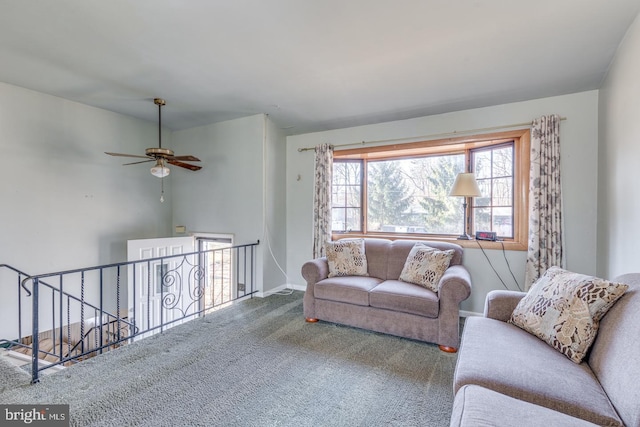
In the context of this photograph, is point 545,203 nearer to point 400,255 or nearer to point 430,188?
point 430,188

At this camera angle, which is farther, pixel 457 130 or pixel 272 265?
pixel 272 265

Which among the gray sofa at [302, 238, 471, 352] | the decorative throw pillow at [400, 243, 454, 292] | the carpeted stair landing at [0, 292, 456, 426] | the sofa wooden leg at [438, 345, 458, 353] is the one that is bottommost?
the carpeted stair landing at [0, 292, 456, 426]

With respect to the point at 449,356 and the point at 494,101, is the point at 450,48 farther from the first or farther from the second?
the point at 449,356

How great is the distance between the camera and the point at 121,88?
3.14 meters

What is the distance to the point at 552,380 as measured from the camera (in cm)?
130

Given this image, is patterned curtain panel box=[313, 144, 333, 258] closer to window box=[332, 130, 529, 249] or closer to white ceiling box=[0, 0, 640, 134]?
window box=[332, 130, 529, 249]

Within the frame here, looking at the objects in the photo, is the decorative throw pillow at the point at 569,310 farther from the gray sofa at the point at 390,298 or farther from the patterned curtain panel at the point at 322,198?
the patterned curtain panel at the point at 322,198

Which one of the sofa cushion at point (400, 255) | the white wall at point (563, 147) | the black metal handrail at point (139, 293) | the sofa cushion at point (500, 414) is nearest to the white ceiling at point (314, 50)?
the white wall at point (563, 147)

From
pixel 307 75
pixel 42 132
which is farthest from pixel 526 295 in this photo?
pixel 42 132

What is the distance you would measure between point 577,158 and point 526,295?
79.2 inches

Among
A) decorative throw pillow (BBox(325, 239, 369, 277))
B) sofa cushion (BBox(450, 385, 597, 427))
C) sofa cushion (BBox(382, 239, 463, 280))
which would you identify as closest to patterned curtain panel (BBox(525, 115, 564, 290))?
sofa cushion (BBox(382, 239, 463, 280))

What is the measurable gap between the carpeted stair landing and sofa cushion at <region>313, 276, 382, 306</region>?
35 cm

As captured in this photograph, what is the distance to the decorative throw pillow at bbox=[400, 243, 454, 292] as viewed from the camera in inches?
114

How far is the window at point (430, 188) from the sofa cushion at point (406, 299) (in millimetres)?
1241
